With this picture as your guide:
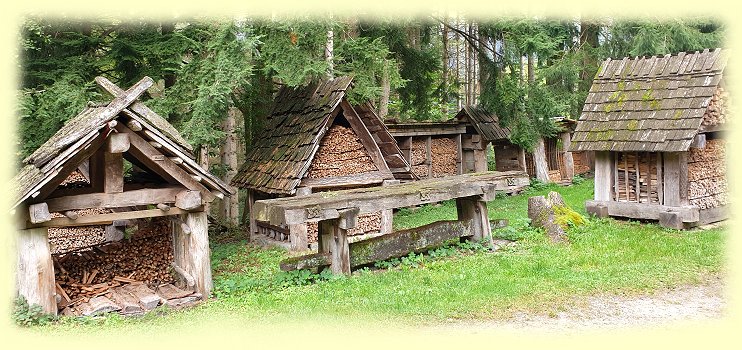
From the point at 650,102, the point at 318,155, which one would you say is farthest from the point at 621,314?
the point at 318,155

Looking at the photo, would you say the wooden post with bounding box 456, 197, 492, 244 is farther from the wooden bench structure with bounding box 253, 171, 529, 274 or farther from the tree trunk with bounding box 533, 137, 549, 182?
the tree trunk with bounding box 533, 137, 549, 182

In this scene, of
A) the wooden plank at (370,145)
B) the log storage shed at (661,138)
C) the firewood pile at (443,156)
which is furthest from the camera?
the firewood pile at (443,156)

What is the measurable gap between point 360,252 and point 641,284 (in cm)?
466

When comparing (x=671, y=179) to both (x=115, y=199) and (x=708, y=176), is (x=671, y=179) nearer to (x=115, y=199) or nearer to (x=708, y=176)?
(x=708, y=176)

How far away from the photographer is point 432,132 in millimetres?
22672

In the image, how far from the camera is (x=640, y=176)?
14.7 metres

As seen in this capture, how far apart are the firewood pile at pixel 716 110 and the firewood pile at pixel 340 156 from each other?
297 inches

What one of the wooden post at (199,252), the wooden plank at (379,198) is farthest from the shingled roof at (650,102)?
the wooden post at (199,252)

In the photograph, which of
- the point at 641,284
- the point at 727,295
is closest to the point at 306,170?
the point at 641,284

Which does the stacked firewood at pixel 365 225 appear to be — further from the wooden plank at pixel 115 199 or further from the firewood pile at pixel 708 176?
the firewood pile at pixel 708 176

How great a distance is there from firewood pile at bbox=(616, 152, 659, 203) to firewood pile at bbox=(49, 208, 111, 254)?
1210 centimetres

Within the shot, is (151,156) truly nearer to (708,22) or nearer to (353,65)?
(353,65)

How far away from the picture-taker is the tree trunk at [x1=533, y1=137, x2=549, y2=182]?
2420 centimetres

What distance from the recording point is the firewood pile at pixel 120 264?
10820 millimetres
